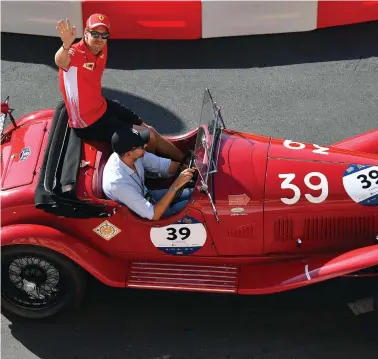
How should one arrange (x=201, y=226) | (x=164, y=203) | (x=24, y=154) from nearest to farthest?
(x=164, y=203)
(x=201, y=226)
(x=24, y=154)

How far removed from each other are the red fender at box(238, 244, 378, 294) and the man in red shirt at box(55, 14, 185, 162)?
1.64 m

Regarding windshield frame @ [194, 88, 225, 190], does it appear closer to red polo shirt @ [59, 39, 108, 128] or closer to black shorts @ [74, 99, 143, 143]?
black shorts @ [74, 99, 143, 143]

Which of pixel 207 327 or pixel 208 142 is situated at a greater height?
pixel 208 142

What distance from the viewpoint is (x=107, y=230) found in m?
5.62

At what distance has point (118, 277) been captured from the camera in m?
5.71

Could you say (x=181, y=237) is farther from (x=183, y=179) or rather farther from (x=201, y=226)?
(x=183, y=179)

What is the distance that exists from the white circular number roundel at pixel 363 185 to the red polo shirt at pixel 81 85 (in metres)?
2.09

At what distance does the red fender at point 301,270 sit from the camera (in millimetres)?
5285

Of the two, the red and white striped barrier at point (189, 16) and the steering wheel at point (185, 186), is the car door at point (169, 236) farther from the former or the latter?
the red and white striped barrier at point (189, 16)

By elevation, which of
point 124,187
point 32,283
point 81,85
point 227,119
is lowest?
point 32,283

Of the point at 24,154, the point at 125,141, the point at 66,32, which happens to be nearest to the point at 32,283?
the point at 24,154

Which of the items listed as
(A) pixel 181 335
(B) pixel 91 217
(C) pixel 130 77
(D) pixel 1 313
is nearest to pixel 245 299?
(A) pixel 181 335

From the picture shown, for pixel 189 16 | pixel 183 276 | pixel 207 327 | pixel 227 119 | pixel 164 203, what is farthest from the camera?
pixel 189 16

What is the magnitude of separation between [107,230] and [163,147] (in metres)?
1.00
